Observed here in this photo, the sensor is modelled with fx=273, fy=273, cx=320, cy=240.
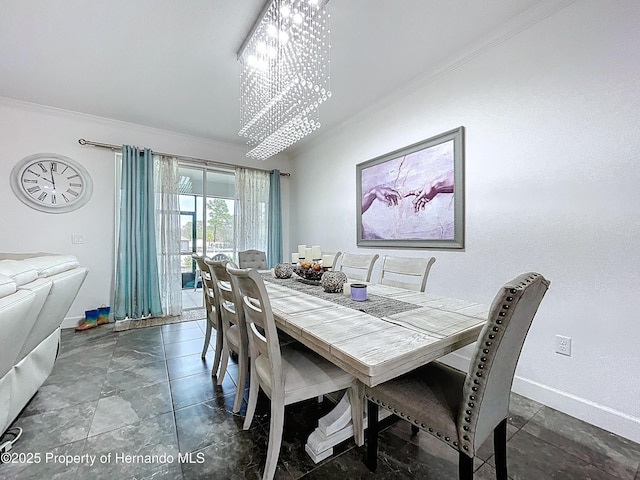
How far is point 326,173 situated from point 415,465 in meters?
3.43

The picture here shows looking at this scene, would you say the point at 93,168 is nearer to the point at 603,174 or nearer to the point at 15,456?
the point at 15,456

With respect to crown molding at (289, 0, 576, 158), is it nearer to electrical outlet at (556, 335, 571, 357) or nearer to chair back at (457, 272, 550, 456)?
chair back at (457, 272, 550, 456)

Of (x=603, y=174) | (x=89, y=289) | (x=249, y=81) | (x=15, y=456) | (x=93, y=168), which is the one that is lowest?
(x=15, y=456)

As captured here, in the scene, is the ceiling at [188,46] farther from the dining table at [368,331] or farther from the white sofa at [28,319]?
the dining table at [368,331]

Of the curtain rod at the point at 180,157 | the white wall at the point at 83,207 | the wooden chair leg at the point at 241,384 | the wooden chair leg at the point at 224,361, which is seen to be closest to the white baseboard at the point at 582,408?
the wooden chair leg at the point at 241,384

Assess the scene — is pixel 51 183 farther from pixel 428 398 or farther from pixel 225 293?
pixel 428 398

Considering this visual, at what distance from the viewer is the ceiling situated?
1.84 meters

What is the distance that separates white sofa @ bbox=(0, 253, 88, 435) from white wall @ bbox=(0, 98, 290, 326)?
5.55 feet

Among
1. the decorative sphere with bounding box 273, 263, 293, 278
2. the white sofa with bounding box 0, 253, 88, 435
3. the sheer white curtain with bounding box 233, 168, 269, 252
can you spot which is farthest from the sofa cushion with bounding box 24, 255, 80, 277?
the sheer white curtain with bounding box 233, 168, 269, 252

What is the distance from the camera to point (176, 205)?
386 centimetres

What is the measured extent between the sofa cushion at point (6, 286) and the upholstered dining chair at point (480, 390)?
1.64 meters

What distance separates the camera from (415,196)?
8.75ft

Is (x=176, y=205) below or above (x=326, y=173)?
below

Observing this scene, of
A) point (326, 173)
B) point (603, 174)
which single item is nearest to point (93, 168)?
point (326, 173)
